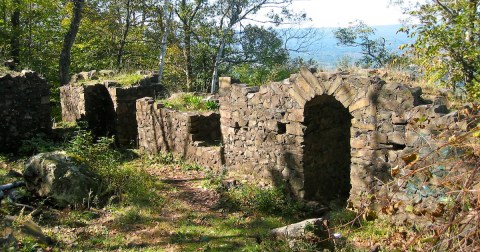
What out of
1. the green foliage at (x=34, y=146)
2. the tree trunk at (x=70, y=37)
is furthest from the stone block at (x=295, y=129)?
the tree trunk at (x=70, y=37)

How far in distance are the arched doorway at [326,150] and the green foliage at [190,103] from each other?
391cm

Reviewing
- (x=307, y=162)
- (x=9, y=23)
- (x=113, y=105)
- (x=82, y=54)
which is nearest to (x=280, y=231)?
(x=307, y=162)

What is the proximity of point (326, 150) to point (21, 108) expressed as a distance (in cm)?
834

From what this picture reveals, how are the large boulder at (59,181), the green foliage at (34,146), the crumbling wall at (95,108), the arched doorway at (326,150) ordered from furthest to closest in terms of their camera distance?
the crumbling wall at (95,108)
the green foliage at (34,146)
the arched doorway at (326,150)
the large boulder at (59,181)

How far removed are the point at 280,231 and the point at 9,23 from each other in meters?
20.6

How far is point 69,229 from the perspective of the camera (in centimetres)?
648

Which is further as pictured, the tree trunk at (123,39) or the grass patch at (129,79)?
the tree trunk at (123,39)

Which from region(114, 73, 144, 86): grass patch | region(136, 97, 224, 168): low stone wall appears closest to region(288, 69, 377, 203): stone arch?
region(136, 97, 224, 168): low stone wall

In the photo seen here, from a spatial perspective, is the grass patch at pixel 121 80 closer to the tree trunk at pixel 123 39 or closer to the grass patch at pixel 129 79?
the grass patch at pixel 129 79

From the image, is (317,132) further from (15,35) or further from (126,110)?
(15,35)

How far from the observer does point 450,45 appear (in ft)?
40.7

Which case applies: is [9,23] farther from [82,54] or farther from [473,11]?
[473,11]

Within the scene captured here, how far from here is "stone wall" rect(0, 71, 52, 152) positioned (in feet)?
37.8

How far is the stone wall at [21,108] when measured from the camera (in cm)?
1153
